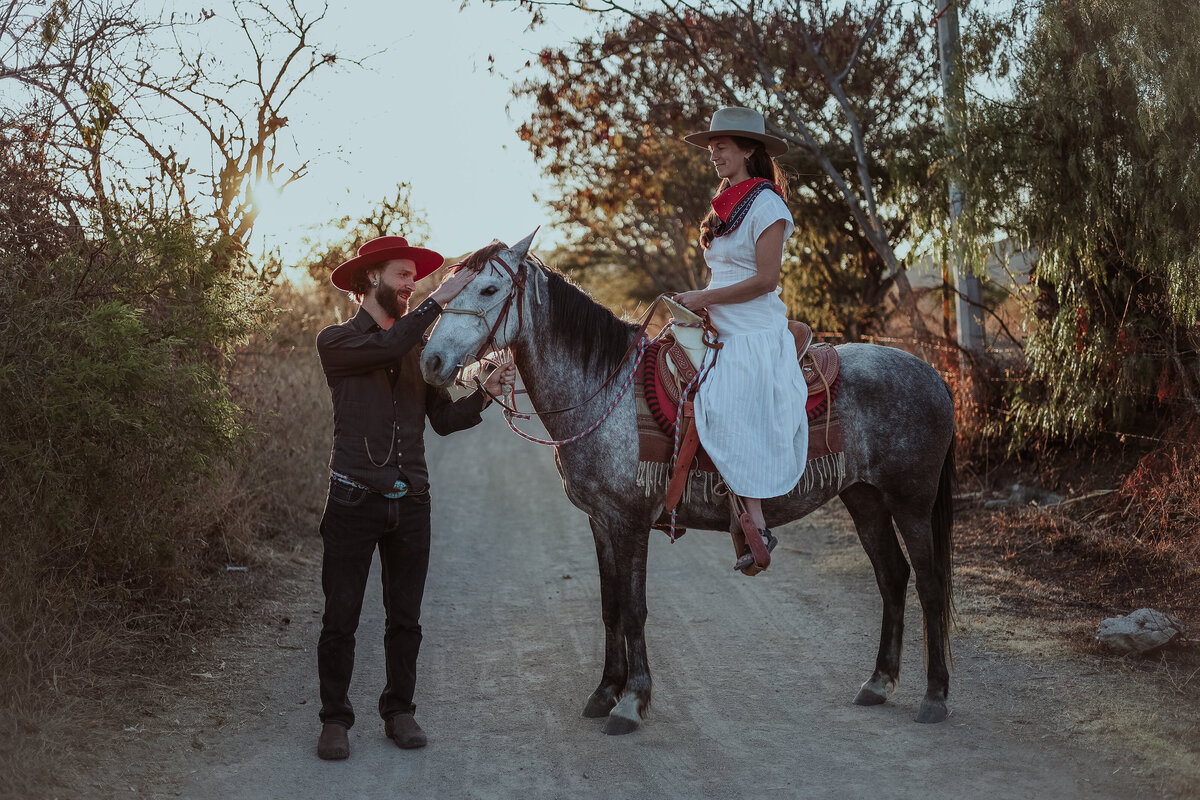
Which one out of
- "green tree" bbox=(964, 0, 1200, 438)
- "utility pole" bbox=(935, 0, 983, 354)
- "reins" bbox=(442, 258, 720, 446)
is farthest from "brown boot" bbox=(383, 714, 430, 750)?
"utility pole" bbox=(935, 0, 983, 354)

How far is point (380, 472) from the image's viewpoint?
416 cm

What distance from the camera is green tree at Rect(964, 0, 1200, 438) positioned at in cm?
607

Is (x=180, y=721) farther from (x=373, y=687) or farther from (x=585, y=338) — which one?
(x=585, y=338)

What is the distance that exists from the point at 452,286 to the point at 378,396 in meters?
0.58

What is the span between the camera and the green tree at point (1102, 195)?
6.07m

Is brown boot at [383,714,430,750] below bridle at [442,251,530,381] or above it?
below

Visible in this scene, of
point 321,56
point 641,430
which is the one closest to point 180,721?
point 641,430

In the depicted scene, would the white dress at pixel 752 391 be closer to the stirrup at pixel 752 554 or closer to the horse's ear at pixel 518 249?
the stirrup at pixel 752 554

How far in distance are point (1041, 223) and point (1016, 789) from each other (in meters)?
4.76

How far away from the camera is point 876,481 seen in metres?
4.86

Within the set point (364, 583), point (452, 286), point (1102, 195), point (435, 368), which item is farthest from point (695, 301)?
point (1102, 195)

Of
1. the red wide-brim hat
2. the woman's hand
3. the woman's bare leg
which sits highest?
the red wide-brim hat

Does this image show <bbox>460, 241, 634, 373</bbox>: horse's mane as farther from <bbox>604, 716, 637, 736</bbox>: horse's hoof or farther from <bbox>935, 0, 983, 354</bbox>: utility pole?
<bbox>935, 0, 983, 354</bbox>: utility pole

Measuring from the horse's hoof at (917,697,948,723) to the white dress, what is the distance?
1204mm
